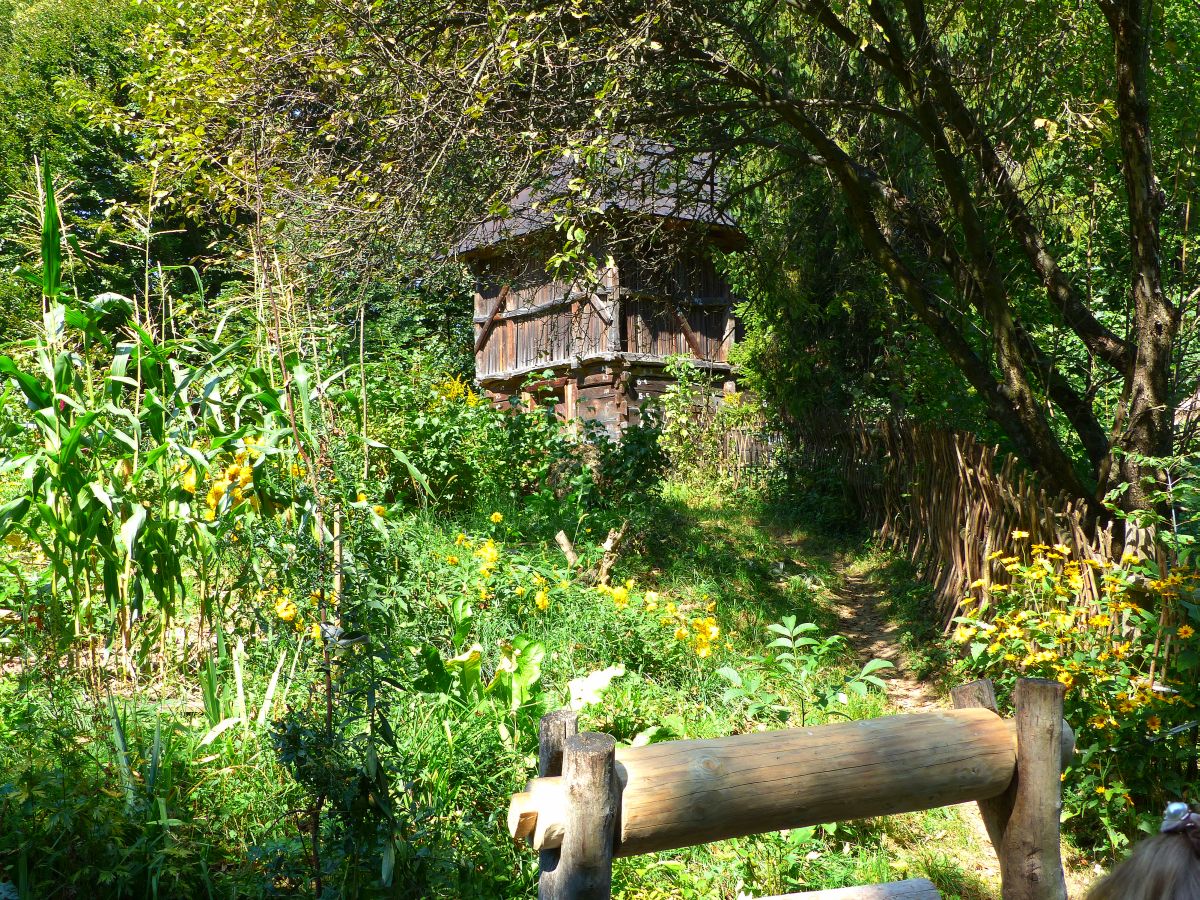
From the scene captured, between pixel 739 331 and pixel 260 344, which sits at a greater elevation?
pixel 739 331

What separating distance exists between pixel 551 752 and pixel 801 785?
1.72 feet

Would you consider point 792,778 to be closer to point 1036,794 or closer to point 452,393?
point 1036,794

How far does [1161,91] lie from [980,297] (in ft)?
6.56

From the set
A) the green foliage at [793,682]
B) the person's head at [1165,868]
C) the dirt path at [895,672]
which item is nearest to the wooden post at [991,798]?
the person's head at [1165,868]

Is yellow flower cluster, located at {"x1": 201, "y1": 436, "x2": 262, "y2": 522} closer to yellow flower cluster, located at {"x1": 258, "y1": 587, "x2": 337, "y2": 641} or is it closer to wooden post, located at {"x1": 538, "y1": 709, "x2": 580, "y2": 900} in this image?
yellow flower cluster, located at {"x1": 258, "y1": 587, "x2": 337, "y2": 641}

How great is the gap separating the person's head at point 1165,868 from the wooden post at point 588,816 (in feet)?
A: 2.79

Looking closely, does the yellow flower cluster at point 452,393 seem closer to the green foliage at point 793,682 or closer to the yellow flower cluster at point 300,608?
the green foliage at point 793,682

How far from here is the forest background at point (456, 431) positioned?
2764 millimetres

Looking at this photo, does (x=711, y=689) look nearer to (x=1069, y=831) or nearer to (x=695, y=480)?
(x=1069, y=831)

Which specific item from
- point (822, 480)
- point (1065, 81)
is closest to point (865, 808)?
point (1065, 81)

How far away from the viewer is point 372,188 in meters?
6.39

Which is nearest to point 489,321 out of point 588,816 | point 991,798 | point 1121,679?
point 1121,679

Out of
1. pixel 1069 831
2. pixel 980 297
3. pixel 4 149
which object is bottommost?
pixel 1069 831

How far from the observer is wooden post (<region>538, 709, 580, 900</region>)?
1846 millimetres
